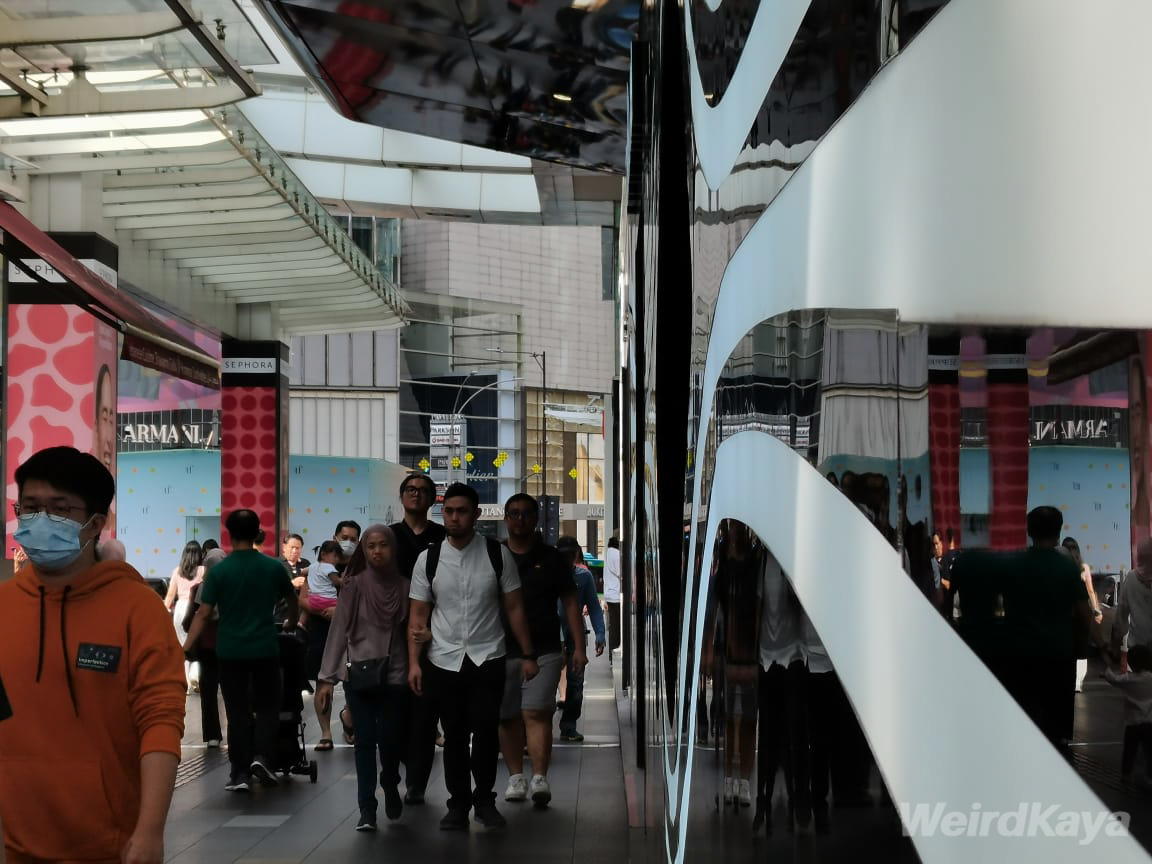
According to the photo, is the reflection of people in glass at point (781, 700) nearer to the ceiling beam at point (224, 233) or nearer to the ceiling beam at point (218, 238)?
the ceiling beam at point (224, 233)

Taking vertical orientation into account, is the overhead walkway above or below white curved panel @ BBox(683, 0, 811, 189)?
above

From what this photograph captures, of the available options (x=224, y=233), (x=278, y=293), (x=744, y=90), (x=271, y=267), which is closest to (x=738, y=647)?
(x=744, y=90)

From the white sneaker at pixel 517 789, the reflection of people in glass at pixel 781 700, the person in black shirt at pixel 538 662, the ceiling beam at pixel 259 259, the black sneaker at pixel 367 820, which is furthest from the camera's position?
the ceiling beam at pixel 259 259

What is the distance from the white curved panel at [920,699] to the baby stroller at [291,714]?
922cm

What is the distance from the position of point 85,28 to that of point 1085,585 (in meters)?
12.6

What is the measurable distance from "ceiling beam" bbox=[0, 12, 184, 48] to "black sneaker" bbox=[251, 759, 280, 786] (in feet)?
19.6

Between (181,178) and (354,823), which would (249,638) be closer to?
(354,823)

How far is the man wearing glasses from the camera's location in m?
8.66

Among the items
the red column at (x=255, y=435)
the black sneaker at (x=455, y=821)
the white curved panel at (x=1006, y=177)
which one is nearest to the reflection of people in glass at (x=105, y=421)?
the red column at (x=255, y=435)

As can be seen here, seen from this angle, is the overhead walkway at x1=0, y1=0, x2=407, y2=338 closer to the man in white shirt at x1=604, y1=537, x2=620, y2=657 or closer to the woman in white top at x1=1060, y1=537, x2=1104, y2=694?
the man in white shirt at x1=604, y1=537, x2=620, y2=657

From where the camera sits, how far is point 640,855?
19.4 ft

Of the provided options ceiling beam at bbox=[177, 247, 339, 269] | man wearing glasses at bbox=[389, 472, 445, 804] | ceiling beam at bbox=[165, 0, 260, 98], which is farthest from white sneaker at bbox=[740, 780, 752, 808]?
ceiling beam at bbox=[177, 247, 339, 269]

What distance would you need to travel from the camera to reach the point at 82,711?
3105 mm

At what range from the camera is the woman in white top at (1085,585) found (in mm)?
551
